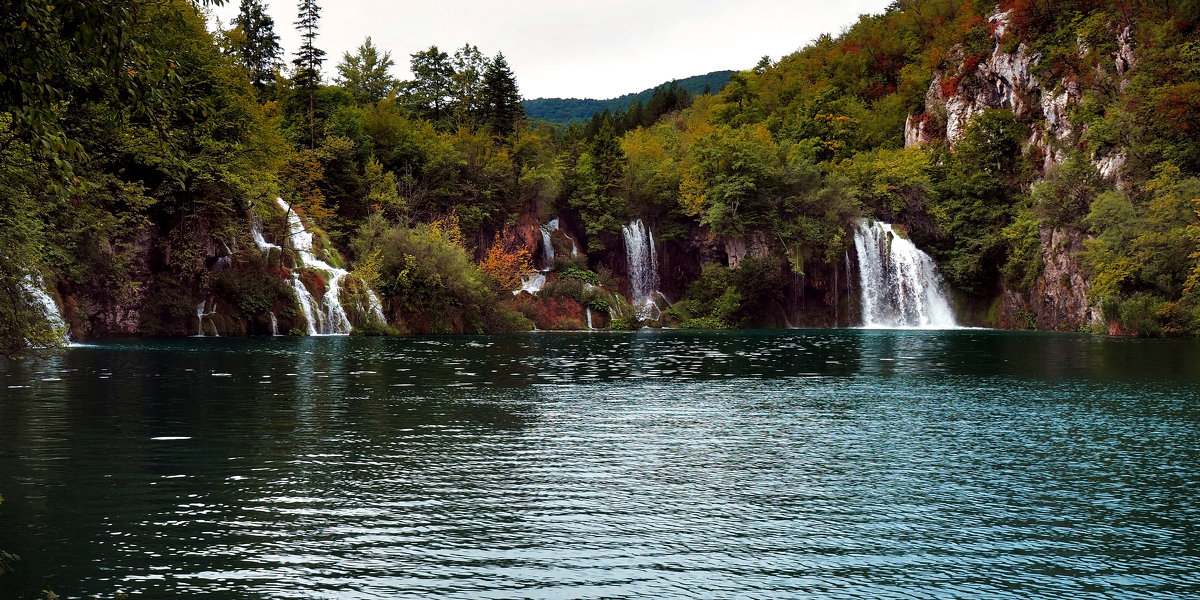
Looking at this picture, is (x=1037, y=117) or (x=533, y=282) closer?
(x=1037, y=117)

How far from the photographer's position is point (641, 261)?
274 feet

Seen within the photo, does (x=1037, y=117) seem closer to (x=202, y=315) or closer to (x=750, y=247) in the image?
(x=750, y=247)

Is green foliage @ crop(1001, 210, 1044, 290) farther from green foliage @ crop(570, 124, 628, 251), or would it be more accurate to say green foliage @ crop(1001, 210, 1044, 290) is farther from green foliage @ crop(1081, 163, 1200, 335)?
green foliage @ crop(570, 124, 628, 251)

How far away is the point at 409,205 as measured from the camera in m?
75.3

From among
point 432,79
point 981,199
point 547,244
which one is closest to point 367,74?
point 432,79

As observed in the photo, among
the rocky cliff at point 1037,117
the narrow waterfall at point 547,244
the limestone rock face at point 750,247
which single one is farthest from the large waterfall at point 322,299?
the rocky cliff at point 1037,117

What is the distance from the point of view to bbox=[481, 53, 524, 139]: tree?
86.4 m

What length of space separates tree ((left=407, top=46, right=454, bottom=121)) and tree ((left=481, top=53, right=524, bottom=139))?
13.0m

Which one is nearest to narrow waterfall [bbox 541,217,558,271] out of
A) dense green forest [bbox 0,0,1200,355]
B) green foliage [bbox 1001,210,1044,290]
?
dense green forest [bbox 0,0,1200,355]

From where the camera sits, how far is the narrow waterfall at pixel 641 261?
271 feet

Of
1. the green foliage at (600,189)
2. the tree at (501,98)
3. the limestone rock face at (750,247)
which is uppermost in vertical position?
the tree at (501,98)

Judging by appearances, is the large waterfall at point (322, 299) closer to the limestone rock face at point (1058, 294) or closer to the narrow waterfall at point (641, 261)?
the narrow waterfall at point (641, 261)

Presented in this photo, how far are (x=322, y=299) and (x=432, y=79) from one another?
5187cm

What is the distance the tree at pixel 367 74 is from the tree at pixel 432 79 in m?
2.78
